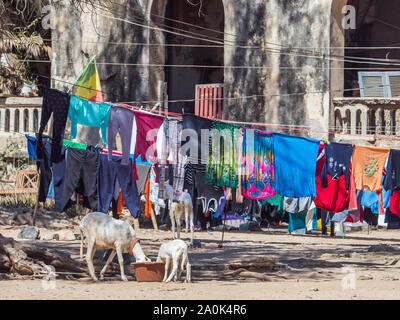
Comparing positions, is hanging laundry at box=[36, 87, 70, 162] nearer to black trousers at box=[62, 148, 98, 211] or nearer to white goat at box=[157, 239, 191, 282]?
black trousers at box=[62, 148, 98, 211]

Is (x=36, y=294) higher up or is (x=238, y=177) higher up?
(x=238, y=177)

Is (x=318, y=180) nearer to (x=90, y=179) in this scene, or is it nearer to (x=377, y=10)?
(x=90, y=179)

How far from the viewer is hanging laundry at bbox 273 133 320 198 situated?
12930mm

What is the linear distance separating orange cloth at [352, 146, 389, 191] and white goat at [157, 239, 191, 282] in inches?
175

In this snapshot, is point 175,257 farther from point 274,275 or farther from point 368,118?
point 368,118

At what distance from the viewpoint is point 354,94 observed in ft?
69.0

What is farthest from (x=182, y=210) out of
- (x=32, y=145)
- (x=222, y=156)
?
(x=32, y=145)

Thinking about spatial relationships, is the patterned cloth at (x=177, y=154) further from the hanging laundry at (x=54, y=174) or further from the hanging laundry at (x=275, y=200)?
the hanging laundry at (x=275, y=200)

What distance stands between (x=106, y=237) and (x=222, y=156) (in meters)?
2.83

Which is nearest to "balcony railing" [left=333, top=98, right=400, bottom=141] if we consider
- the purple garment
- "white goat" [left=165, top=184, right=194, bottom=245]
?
"white goat" [left=165, top=184, right=194, bottom=245]

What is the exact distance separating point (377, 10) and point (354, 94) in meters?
2.67

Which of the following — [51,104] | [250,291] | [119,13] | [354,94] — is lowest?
[250,291]

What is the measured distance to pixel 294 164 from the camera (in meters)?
13.1
